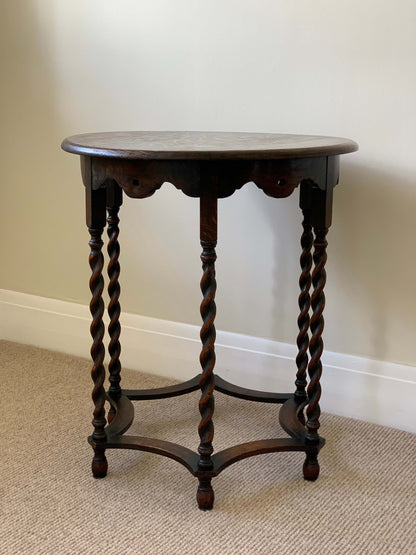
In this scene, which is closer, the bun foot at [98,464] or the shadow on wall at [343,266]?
the bun foot at [98,464]

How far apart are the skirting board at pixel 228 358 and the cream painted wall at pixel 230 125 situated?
4 centimetres

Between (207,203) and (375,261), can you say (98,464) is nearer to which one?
(207,203)

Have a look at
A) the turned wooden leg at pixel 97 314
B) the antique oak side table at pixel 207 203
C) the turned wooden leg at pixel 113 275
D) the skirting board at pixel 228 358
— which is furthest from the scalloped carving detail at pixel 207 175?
the skirting board at pixel 228 358

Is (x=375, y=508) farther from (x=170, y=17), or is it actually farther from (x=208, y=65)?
(x=170, y=17)

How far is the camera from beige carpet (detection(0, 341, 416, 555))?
1.40m

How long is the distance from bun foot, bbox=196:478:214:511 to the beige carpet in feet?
0.06

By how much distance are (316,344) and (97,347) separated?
0.49m

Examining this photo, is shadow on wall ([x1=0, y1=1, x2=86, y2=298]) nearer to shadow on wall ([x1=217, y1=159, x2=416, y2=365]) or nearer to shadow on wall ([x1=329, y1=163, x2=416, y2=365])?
shadow on wall ([x1=217, y1=159, x2=416, y2=365])

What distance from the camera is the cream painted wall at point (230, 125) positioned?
1775mm

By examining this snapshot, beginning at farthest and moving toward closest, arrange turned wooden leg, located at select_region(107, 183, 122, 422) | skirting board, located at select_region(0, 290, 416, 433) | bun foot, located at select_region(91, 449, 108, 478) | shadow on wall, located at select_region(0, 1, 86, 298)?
shadow on wall, located at select_region(0, 1, 86, 298) → skirting board, located at select_region(0, 290, 416, 433) → turned wooden leg, located at select_region(107, 183, 122, 422) → bun foot, located at select_region(91, 449, 108, 478)

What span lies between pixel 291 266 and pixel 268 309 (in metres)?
0.15

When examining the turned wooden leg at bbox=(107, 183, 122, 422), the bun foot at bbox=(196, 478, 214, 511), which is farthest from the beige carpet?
the turned wooden leg at bbox=(107, 183, 122, 422)

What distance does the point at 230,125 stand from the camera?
1.96m

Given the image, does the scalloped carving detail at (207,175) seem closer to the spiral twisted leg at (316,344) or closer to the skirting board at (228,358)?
the spiral twisted leg at (316,344)
